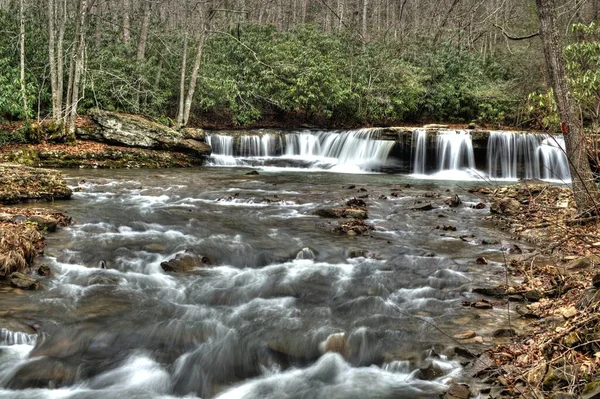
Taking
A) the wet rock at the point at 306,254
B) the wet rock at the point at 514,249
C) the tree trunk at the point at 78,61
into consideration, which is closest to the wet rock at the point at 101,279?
the wet rock at the point at 306,254

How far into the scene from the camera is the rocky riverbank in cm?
657

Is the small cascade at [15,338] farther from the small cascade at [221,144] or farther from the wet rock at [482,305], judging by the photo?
the small cascade at [221,144]

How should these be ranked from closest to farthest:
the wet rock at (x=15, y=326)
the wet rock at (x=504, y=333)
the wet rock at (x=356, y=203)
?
1. the wet rock at (x=504, y=333)
2. the wet rock at (x=15, y=326)
3. the wet rock at (x=356, y=203)

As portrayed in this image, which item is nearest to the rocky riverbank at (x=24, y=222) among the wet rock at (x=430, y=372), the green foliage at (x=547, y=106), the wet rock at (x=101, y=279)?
the wet rock at (x=101, y=279)

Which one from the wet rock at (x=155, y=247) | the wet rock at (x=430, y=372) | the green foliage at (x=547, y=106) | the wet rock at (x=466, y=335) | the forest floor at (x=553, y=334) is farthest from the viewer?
the wet rock at (x=155, y=247)

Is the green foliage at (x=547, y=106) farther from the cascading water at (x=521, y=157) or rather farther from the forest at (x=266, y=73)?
the forest at (x=266, y=73)

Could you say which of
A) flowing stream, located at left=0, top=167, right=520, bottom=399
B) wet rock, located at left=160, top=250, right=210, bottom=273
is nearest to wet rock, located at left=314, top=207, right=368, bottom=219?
flowing stream, located at left=0, top=167, right=520, bottom=399

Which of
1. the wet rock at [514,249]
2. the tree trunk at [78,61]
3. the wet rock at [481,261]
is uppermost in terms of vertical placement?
the tree trunk at [78,61]

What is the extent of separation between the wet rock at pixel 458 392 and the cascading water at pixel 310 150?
58.8 feet

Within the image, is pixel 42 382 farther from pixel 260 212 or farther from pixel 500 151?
pixel 500 151

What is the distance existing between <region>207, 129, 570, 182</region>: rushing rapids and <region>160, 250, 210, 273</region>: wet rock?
46.2ft

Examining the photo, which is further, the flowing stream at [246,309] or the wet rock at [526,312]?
the wet rock at [526,312]

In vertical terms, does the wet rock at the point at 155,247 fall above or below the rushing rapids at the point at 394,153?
below

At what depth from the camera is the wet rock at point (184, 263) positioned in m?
7.73
